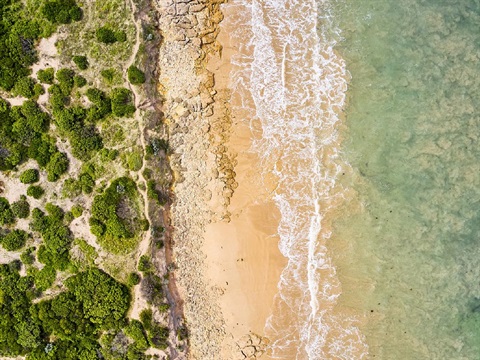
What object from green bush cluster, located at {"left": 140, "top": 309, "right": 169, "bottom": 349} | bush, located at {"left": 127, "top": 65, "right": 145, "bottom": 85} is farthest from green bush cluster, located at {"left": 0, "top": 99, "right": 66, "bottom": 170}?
green bush cluster, located at {"left": 140, "top": 309, "right": 169, "bottom": 349}

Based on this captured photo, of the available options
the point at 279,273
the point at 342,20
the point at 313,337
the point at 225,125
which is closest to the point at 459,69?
the point at 342,20

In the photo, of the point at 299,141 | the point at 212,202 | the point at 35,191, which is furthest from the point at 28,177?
the point at 299,141

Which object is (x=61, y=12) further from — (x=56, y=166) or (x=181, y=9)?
(x=56, y=166)

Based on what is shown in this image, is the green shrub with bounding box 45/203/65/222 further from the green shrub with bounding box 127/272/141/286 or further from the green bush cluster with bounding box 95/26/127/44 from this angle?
the green bush cluster with bounding box 95/26/127/44

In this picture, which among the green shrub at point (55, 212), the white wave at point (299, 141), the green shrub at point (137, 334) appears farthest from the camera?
the green shrub at point (55, 212)

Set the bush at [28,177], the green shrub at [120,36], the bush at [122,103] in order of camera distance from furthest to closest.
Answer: the green shrub at [120,36]
the bush at [28,177]
the bush at [122,103]

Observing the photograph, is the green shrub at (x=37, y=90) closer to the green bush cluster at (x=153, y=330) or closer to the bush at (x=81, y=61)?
the bush at (x=81, y=61)

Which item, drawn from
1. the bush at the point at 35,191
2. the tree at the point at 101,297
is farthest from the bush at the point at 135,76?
the tree at the point at 101,297
